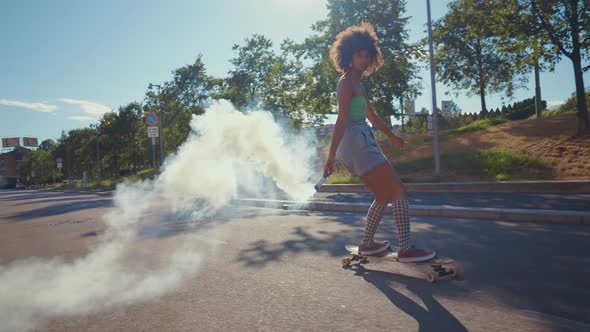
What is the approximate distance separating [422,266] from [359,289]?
0.81 meters

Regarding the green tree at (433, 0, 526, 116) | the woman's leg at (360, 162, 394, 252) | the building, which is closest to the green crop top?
the woman's leg at (360, 162, 394, 252)

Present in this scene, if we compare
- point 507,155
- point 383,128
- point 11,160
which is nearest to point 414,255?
point 383,128

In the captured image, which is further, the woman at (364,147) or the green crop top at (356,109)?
the green crop top at (356,109)

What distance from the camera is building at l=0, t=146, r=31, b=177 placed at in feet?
459

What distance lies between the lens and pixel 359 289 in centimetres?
327

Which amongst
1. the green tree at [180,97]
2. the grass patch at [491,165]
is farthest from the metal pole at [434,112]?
the green tree at [180,97]

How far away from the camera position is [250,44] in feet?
107

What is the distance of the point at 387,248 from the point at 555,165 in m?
11.0

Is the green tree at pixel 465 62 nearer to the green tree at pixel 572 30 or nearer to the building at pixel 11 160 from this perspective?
the green tree at pixel 572 30

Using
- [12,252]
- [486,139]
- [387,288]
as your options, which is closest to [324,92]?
[486,139]

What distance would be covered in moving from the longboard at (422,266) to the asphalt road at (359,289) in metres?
0.10

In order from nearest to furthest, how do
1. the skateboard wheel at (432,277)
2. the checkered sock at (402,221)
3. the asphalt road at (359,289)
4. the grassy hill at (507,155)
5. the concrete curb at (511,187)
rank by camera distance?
the asphalt road at (359,289) → the skateboard wheel at (432,277) → the checkered sock at (402,221) → the concrete curb at (511,187) → the grassy hill at (507,155)

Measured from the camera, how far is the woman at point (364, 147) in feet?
11.9

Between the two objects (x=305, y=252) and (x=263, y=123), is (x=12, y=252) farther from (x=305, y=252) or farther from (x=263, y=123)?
(x=263, y=123)
